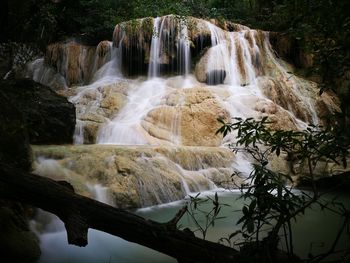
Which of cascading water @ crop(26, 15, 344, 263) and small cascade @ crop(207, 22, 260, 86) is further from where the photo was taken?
small cascade @ crop(207, 22, 260, 86)

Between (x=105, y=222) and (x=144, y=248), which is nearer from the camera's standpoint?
(x=105, y=222)

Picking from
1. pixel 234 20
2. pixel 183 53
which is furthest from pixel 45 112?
pixel 234 20

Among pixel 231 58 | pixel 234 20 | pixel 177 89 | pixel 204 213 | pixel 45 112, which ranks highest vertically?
pixel 234 20

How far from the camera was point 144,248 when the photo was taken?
4594mm

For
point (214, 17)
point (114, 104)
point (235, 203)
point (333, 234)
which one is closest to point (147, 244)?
point (333, 234)

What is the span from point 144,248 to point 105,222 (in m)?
1.85

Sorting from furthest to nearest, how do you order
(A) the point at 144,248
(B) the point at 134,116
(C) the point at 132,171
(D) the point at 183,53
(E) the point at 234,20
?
(E) the point at 234,20
(D) the point at 183,53
(B) the point at 134,116
(C) the point at 132,171
(A) the point at 144,248

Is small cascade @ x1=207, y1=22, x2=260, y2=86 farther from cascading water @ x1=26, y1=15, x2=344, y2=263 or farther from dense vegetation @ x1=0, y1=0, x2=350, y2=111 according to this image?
dense vegetation @ x1=0, y1=0, x2=350, y2=111

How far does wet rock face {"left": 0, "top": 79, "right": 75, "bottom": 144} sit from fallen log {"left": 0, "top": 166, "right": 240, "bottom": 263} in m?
6.06

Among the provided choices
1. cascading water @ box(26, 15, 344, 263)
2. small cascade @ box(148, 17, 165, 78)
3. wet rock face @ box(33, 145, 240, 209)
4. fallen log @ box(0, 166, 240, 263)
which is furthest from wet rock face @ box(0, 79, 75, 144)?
fallen log @ box(0, 166, 240, 263)

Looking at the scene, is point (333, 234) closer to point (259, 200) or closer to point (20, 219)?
point (259, 200)

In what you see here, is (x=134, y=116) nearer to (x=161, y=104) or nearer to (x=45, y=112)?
(x=161, y=104)

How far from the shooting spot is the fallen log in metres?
2.75

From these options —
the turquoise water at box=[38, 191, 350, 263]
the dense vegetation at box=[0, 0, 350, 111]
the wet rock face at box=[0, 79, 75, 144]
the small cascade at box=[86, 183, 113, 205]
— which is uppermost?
the dense vegetation at box=[0, 0, 350, 111]
